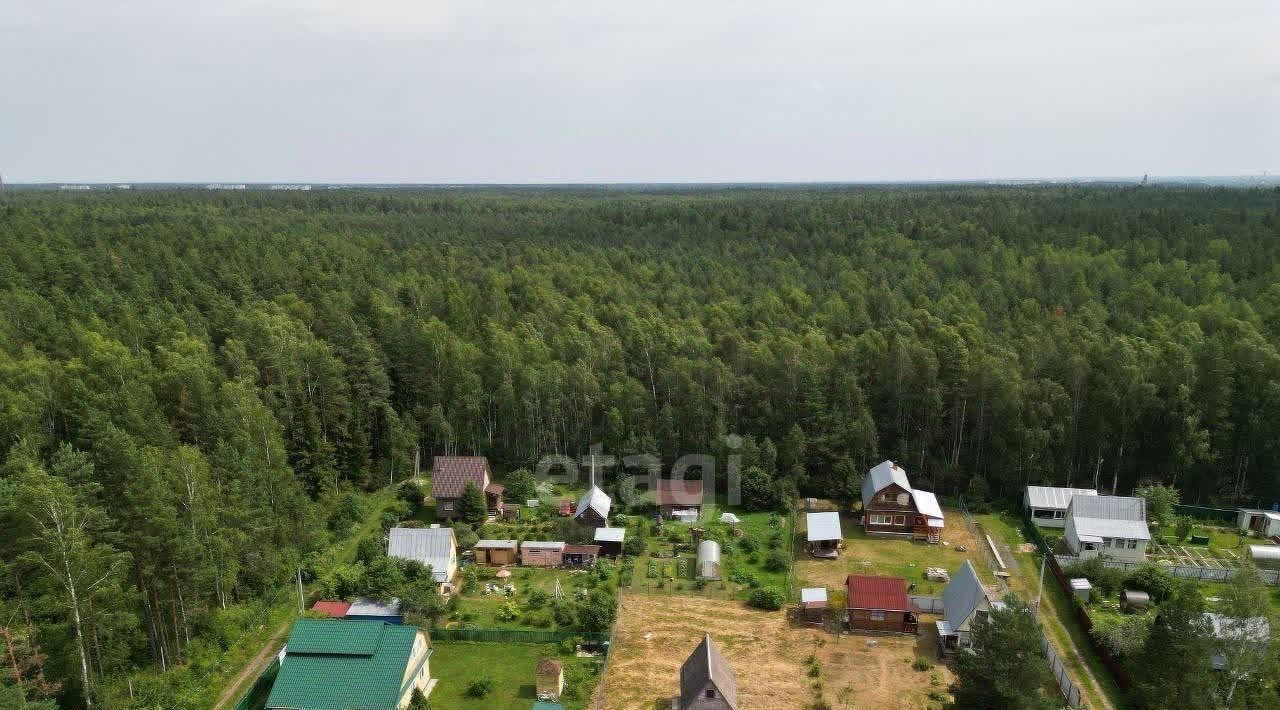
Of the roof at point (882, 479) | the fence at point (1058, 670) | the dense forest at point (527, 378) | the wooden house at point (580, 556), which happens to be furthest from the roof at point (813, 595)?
the dense forest at point (527, 378)

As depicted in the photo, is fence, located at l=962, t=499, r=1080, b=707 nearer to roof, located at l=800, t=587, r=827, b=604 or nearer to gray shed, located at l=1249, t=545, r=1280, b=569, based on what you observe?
roof, located at l=800, t=587, r=827, b=604

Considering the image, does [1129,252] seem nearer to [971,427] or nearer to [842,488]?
[971,427]

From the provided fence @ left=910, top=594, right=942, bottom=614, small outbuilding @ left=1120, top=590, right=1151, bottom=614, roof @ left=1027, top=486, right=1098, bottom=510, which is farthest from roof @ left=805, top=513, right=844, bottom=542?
small outbuilding @ left=1120, top=590, right=1151, bottom=614

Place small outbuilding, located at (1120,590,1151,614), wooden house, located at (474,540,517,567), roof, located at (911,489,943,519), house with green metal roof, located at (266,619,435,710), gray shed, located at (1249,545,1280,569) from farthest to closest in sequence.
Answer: roof, located at (911,489,943,519), wooden house, located at (474,540,517,567), gray shed, located at (1249,545,1280,569), small outbuilding, located at (1120,590,1151,614), house with green metal roof, located at (266,619,435,710)

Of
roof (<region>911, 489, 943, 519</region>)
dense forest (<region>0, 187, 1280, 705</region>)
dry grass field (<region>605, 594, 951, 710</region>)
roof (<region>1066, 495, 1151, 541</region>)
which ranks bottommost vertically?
dry grass field (<region>605, 594, 951, 710</region>)

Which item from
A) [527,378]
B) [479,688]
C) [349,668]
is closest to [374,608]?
[349,668]

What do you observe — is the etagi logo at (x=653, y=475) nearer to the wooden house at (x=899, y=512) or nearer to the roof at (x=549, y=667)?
the wooden house at (x=899, y=512)

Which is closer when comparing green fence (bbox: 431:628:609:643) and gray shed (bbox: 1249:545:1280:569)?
green fence (bbox: 431:628:609:643)
